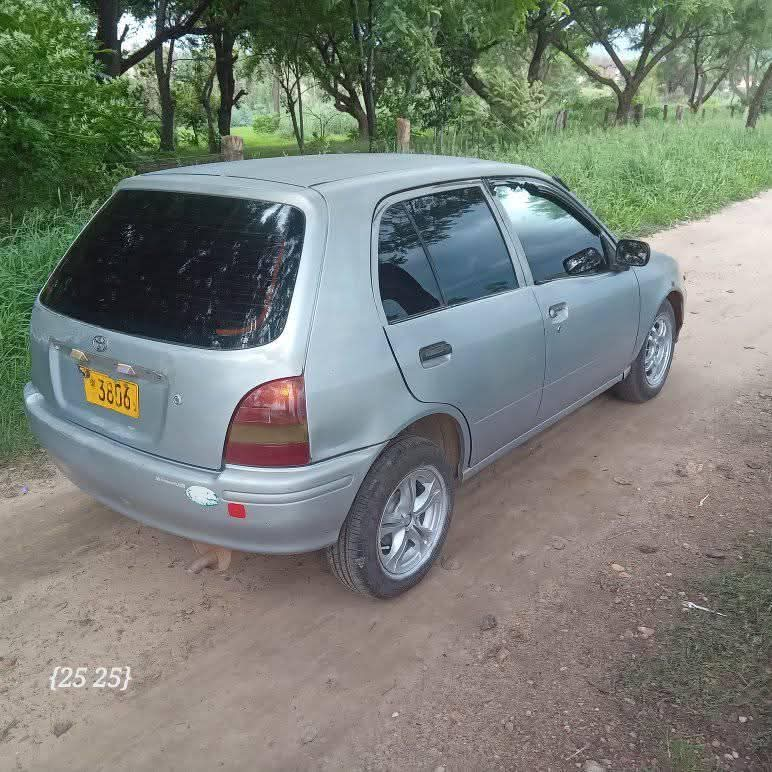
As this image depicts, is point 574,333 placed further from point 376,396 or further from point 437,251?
point 376,396

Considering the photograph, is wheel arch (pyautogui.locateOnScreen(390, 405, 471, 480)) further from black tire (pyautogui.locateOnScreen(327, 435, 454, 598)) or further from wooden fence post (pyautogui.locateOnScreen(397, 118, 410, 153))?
wooden fence post (pyautogui.locateOnScreen(397, 118, 410, 153))

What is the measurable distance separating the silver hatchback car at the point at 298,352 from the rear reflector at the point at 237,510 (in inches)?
0.4

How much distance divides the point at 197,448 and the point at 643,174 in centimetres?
1161

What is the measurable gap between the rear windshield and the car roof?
23 cm

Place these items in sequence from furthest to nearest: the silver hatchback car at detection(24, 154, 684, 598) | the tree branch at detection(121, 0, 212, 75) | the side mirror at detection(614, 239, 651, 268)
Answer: the tree branch at detection(121, 0, 212, 75) → the side mirror at detection(614, 239, 651, 268) → the silver hatchback car at detection(24, 154, 684, 598)

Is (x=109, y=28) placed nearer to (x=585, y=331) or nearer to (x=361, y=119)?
(x=361, y=119)

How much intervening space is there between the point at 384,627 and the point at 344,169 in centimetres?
190

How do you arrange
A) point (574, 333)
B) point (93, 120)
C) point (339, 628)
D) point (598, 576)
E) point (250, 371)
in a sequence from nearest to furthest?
1. point (250, 371)
2. point (339, 628)
3. point (598, 576)
4. point (574, 333)
5. point (93, 120)

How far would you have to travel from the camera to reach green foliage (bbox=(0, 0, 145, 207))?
19.3 feet

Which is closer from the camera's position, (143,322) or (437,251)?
(143,322)

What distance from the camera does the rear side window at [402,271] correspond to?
9.76 ft

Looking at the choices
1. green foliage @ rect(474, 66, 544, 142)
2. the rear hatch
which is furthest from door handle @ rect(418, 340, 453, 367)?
green foliage @ rect(474, 66, 544, 142)

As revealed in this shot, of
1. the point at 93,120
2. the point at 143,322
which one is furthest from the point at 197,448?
the point at 93,120

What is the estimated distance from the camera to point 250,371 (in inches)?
101
